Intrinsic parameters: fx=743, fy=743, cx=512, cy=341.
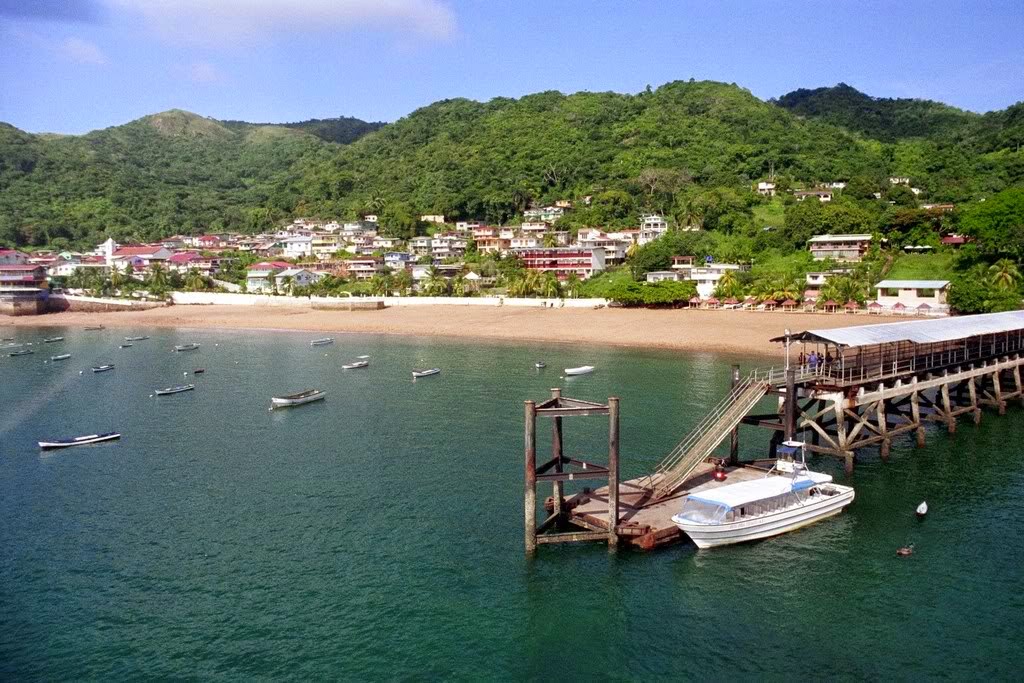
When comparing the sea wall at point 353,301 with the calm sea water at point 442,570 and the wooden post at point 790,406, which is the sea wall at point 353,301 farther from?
the wooden post at point 790,406

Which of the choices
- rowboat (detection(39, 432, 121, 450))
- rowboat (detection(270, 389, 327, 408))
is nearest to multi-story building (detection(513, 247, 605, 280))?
rowboat (detection(270, 389, 327, 408))

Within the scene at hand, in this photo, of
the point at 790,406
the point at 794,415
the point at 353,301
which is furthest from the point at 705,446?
the point at 353,301

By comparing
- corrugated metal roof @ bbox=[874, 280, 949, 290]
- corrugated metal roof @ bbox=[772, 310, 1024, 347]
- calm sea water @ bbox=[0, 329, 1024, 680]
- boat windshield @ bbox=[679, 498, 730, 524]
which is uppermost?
corrugated metal roof @ bbox=[874, 280, 949, 290]

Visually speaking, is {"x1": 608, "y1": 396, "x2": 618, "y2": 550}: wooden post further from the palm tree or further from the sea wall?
the sea wall

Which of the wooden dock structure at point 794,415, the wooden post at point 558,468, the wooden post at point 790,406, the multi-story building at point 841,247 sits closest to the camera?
the wooden dock structure at point 794,415

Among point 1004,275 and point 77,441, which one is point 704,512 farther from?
point 1004,275

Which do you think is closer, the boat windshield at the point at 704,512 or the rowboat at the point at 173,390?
the boat windshield at the point at 704,512

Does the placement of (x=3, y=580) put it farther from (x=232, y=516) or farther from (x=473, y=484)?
(x=473, y=484)

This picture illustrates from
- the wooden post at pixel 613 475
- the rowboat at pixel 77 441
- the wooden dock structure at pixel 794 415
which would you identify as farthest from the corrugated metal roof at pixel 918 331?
the rowboat at pixel 77 441
